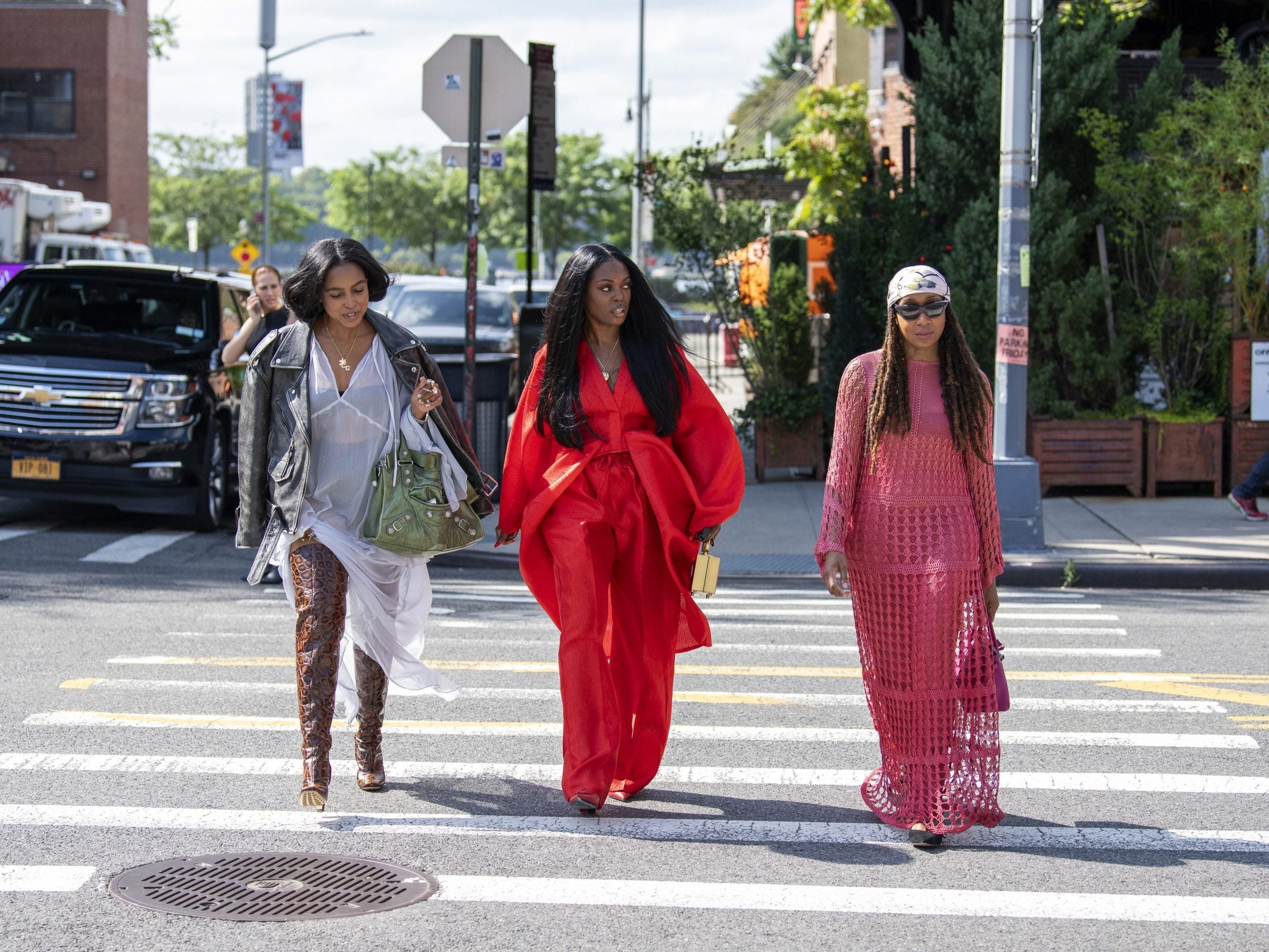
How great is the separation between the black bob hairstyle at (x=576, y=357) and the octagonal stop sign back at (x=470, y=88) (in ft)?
21.2

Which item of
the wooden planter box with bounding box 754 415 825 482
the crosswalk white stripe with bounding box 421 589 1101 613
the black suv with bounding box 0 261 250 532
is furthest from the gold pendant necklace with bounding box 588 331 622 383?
the wooden planter box with bounding box 754 415 825 482

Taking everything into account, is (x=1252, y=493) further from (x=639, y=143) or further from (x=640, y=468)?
(x=639, y=143)

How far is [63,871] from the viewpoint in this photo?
15.4 feet

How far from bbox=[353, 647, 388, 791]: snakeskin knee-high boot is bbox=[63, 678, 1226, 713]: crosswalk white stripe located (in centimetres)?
139

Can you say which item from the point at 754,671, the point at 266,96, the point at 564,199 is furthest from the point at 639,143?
the point at 754,671

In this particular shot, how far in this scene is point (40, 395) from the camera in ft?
38.9

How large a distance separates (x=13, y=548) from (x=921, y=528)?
8.00 m

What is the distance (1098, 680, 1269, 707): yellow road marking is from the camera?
7.06 m

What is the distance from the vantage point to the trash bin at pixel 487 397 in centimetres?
1305

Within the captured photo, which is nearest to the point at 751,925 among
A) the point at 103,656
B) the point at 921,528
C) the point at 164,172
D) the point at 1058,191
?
the point at 921,528

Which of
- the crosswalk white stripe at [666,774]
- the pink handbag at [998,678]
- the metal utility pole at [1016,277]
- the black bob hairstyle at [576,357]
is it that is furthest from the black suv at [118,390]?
the pink handbag at [998,678]

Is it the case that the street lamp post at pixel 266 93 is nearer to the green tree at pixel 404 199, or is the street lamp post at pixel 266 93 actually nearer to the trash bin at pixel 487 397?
the trash bin at pixel 487 397

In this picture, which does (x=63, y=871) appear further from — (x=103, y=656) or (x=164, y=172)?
(x=164, y=172)

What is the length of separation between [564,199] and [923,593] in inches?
2817
